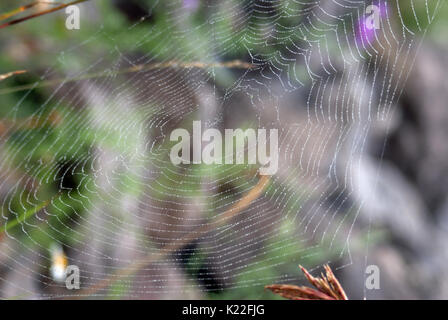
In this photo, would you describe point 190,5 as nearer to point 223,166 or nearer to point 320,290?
point 223,166

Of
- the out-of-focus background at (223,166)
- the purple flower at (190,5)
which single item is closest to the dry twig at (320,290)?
the out-of-focus background at (223,166)

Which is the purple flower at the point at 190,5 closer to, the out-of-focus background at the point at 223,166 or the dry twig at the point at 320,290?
the out-of-focus background at the point at 223,166

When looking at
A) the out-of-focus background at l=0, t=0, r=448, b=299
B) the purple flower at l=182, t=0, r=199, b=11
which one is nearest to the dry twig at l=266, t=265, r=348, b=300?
the out-of-focus background at l=0, t=0, r=448, b=299

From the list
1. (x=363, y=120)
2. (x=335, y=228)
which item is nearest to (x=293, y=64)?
(x=363, y=120)

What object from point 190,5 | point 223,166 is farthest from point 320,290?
point 190,5

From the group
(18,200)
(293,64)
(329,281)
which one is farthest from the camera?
(293,64)

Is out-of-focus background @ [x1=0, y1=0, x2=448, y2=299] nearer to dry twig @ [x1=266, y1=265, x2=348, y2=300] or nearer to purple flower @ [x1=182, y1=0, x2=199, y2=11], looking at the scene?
purple flower @ [x1=182, y1=0, x2=199, y2=11]
